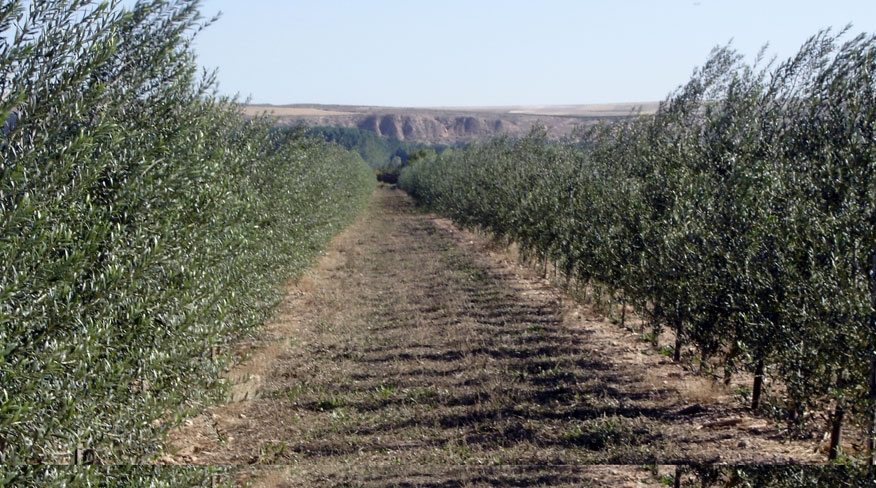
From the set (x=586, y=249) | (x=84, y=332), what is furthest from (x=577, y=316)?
(x=84, y=332)

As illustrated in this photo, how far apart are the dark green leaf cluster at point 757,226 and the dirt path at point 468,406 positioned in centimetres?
98

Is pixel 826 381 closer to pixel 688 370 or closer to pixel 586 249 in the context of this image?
pixel 688 370

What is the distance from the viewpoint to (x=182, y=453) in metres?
9.79

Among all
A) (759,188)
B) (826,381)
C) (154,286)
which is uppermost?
(759,188)

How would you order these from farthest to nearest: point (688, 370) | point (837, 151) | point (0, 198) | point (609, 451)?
point (688, 370)
point (837, 151)
point (609, 451)
point (0, 198)

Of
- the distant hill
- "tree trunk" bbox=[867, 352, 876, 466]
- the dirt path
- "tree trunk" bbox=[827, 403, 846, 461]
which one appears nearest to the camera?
"tree trunk" bbox=[867, 352, 876, 466]

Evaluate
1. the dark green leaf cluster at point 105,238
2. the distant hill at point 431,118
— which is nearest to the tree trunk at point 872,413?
the dark green leaf cluster at point 105,238

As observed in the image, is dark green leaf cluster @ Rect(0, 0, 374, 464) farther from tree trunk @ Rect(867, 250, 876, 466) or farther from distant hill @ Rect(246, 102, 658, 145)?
distant hill @ Rect(246, 102, 658, 145)

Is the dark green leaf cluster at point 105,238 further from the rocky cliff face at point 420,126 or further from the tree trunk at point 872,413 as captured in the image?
the rocky cliff face at point 420,126

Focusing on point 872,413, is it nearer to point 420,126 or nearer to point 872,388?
point 872,388

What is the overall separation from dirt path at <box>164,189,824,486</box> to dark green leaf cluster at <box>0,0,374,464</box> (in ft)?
7.34

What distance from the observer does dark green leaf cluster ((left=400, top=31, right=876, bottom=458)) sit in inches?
287

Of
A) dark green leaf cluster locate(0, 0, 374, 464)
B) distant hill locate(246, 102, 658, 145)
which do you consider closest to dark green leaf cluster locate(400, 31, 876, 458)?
dark green leaf cluster locate(0, 0, 374, 464)

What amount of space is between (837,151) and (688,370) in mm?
4701
